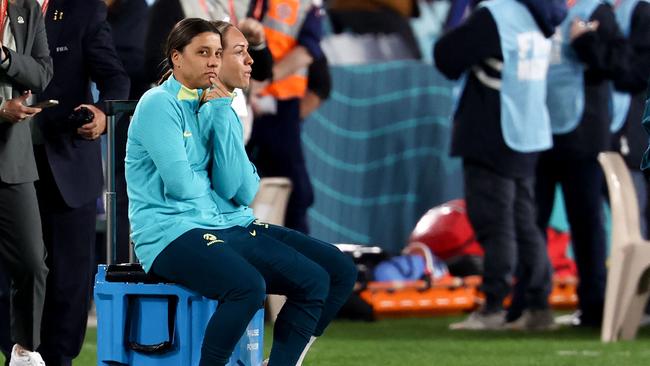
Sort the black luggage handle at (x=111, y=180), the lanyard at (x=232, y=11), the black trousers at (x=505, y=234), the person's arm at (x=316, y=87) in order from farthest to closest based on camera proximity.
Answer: the person's arm at (x=316, y=87)
the black trousers at (x=505, y=234)
the lanyard at (x=232, y=11)
the black luggage handle at (x=111, y=180)

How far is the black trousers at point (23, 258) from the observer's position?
5359 mm

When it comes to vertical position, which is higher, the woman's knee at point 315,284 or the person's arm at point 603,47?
the person's arm at point 603,47

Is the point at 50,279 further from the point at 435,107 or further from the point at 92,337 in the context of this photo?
the point at 435,107

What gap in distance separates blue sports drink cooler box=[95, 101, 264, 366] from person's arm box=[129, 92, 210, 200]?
0.98 ft

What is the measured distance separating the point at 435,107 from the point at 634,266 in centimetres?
415

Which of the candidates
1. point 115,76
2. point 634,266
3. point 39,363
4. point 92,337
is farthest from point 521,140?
point 39,363

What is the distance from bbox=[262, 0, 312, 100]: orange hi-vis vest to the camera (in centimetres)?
835

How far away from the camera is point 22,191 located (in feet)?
17.6

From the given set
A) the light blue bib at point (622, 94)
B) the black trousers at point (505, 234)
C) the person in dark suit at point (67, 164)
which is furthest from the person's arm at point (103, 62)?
the light blue bib at point (622, 94)

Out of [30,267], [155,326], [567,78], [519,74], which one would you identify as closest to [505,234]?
[519,74]

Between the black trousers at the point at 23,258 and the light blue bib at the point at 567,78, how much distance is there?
3819 millimetres

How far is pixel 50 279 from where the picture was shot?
577cm

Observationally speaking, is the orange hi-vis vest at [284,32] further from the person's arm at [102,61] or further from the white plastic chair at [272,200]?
the person's arm at [102,61]

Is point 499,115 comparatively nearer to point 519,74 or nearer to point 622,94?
point 519,74
